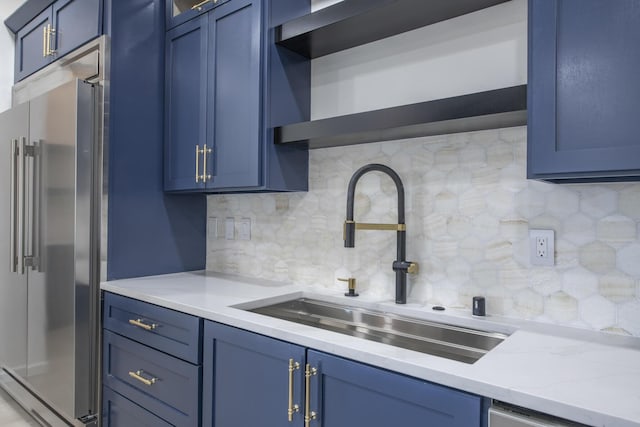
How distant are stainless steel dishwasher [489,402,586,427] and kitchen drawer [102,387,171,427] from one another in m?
1.35

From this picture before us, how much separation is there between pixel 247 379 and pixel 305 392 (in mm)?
264

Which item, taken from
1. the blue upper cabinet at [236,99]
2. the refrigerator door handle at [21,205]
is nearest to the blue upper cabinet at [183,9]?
the blue upper cabinet at [236,99]

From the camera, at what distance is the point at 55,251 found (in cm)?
218

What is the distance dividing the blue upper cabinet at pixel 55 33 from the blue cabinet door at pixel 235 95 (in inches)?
26.7

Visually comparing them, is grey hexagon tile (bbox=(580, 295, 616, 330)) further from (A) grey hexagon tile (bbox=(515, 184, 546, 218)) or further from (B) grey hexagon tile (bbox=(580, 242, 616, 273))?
(A) grey hexagon tile (bbox=(515, 184, 546, 218))

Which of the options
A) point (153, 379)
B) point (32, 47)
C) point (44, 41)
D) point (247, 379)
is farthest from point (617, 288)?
point (32, 47)

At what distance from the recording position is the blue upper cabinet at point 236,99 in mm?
1868

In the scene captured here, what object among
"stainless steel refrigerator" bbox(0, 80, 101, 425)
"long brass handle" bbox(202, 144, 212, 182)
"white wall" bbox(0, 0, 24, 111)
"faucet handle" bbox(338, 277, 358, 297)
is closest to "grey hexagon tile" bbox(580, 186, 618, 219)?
"faucet handle" bbox(338, 277, 358, 297)

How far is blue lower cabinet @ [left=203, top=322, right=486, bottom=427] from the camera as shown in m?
1.01

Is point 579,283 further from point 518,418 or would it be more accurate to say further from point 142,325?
point 142,325

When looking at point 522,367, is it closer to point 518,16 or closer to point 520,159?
point 520,159

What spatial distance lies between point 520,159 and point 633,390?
0.80 m

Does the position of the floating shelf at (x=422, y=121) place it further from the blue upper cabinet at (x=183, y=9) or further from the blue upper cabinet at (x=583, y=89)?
the blue upper cabinet at (x=183, y=9)

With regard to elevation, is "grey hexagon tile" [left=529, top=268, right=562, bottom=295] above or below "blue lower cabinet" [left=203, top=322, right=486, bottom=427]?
above
